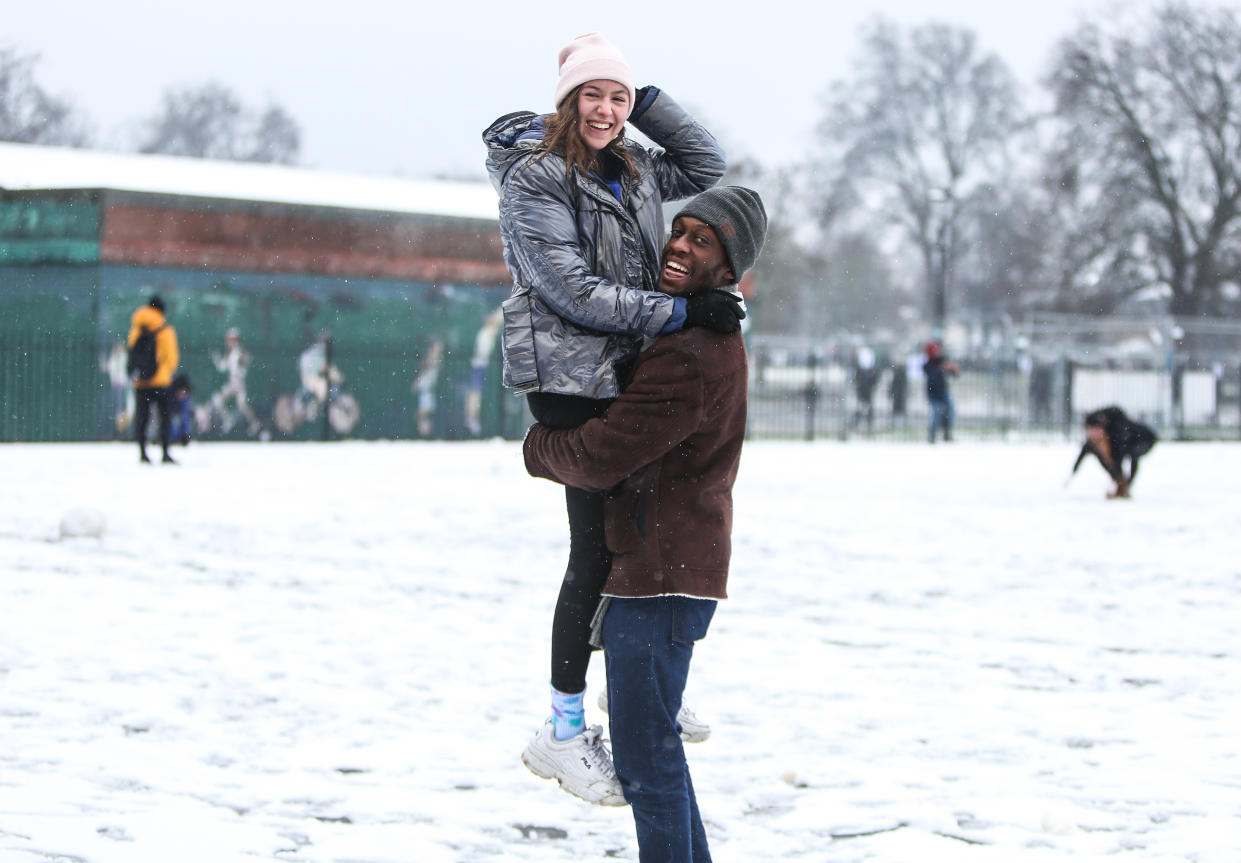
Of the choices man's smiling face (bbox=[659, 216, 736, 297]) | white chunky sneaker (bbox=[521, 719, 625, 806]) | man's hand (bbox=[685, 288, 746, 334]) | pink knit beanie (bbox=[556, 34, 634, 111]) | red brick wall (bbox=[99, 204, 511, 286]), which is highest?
red brick wall (bbox=[99, 204, 511, 286])

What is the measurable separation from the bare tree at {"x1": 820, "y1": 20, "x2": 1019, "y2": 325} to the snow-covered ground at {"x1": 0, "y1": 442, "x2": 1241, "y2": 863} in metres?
36.6

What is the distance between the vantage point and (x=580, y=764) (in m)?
3.00

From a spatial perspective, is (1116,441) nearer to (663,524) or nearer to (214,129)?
(663,524)

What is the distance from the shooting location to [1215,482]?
50.5 feet

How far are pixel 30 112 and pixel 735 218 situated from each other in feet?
142

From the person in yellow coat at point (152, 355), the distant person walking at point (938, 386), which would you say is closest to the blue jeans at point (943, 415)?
the distant person walking at point (938, 386)

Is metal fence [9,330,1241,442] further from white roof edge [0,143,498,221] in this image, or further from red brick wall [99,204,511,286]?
white roof edge [0,143,498,221]

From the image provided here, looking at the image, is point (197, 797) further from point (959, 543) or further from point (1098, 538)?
point (1098, 538)

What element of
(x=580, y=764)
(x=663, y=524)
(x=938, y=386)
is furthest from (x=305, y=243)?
(x=663, y=524)

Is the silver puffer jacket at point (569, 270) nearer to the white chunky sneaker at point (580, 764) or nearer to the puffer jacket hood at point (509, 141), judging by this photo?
the puffer jacket hood at point (509, 141)

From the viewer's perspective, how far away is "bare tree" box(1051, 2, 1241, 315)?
33.4m

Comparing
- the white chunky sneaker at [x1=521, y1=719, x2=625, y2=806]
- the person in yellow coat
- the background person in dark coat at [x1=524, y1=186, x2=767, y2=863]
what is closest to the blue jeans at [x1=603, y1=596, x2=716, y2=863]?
the background person in dark coat at [x1=524, y1=186, x2=767, y2=863]

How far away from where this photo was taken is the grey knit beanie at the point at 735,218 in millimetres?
2744

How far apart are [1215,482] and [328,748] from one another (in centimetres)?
1360
